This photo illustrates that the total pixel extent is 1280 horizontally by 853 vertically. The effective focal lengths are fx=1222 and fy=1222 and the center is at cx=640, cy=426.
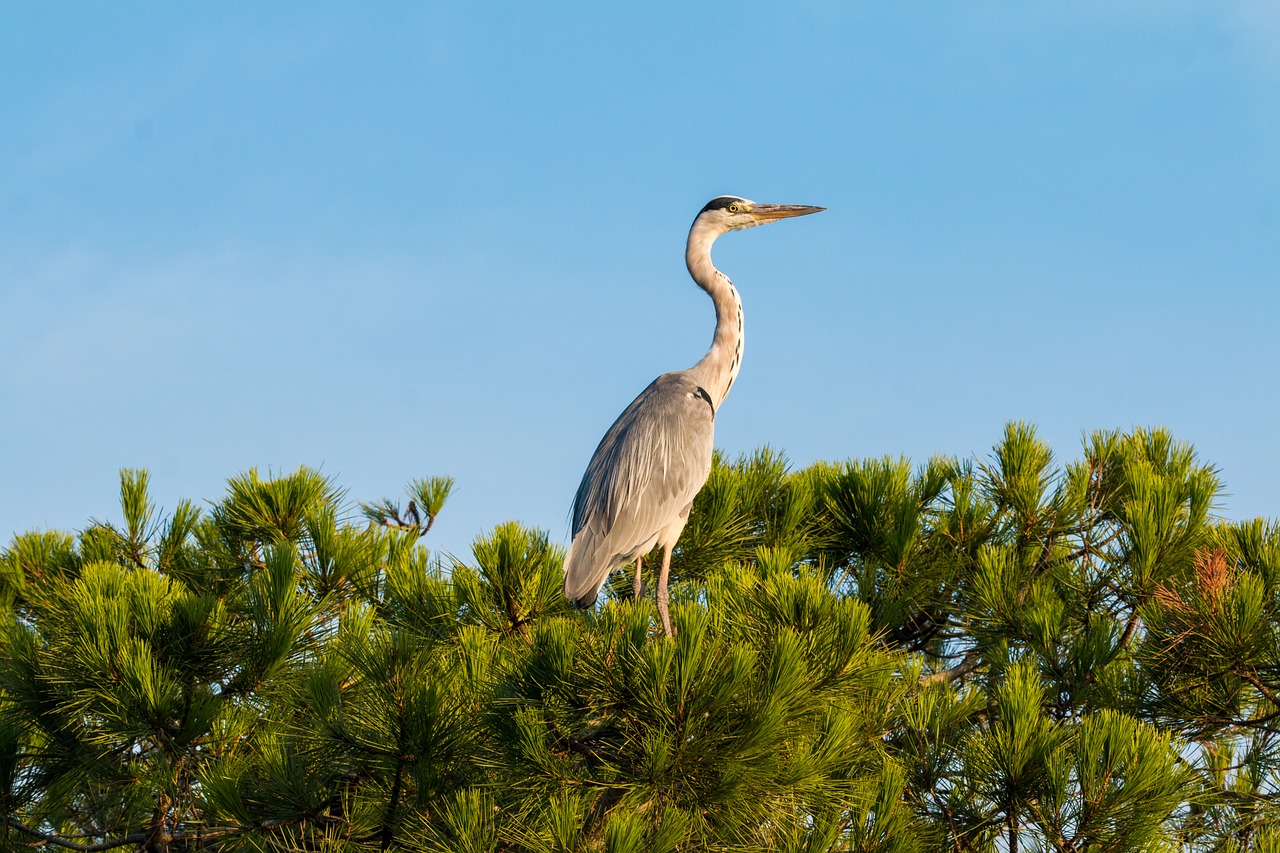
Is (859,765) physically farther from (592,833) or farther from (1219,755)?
(1219,755)

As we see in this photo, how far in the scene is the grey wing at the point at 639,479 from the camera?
4.93 meters

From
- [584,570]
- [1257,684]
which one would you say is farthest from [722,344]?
[1257,684]

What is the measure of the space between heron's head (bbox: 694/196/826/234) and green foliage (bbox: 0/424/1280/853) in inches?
51.8

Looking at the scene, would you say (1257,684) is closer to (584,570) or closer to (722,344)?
(584,570)

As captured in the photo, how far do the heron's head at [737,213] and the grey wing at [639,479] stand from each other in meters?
1.00

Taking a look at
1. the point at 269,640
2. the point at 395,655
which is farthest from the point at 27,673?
the point at 395,655

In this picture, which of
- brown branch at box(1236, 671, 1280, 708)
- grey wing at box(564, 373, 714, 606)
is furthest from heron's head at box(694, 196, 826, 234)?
brown branch at box(1236, 671, 1280, 708)

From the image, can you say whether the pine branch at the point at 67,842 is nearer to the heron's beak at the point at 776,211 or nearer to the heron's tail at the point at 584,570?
the heron's tail at the point at 584,570

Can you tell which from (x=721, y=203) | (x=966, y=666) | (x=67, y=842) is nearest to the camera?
(x=67, y=842)

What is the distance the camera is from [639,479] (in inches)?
203

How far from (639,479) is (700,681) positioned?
7.34ft

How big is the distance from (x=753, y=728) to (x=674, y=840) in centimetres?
33

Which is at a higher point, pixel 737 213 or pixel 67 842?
pixel 737 213

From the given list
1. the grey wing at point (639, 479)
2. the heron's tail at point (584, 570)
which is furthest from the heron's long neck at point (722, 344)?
A: the heron's tail at point (584, 570)
